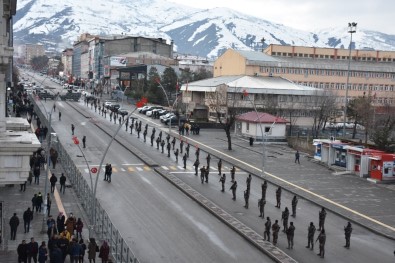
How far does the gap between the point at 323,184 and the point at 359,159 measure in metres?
6.08

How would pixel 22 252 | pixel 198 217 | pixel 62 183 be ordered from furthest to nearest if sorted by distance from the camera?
pixel 62 183
pixel 198 217
pixel 22 252

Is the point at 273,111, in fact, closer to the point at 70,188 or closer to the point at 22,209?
the point at 70,188

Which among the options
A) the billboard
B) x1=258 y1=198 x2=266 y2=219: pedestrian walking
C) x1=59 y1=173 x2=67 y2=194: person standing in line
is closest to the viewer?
x1=258 y1=198 x2=266 y2=219: pedestrian walking

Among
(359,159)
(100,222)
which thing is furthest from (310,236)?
(359,159)

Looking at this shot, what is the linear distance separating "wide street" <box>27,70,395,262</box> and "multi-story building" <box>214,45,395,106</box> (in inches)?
1940

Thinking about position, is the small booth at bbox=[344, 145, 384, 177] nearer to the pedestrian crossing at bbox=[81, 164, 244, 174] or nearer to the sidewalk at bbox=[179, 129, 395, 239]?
the sidewalk at bbox=[179, 129, 395, 239]

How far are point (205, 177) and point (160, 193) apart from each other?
5390 mm

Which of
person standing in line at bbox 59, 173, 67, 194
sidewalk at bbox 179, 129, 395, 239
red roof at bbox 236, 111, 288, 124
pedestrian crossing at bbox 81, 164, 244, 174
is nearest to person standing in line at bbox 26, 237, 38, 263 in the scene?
person standing in line at bbox 59, 173, 67, 194

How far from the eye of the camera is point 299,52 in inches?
4574

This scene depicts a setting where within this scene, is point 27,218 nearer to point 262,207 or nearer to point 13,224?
point 13,224

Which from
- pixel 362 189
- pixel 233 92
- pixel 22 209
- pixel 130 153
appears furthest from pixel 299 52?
pixel 22 209

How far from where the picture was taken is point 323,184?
40.1m

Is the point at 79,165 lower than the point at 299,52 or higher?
lower

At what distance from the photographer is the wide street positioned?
23.1 m
